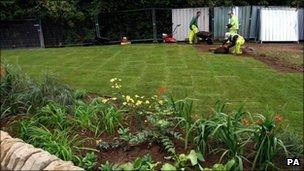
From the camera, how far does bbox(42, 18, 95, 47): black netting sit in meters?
21.9

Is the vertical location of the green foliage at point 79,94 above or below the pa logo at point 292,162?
above

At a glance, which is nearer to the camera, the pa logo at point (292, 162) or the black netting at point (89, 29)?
the pa logo at point (292, 162)

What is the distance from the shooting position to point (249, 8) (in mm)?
21203

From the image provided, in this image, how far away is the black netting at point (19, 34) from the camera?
836 inches

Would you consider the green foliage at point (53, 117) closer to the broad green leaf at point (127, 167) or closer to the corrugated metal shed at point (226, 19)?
the broad green leaf at point (127, 167)

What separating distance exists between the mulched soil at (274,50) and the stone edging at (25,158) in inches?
354

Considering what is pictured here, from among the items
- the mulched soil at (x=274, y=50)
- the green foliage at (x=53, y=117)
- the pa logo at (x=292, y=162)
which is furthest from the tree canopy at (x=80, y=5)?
the pa logo at (x=292, y=162)

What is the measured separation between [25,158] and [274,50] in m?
13.6

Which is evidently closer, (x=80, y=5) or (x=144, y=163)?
(x=144, y=163)

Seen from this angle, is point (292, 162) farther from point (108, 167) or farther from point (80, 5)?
point (80, 5)

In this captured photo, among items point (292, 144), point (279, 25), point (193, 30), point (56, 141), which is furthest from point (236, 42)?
point (56, 141)

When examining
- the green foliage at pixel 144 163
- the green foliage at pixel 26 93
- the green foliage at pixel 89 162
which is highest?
the green foliage at pixel 26 93

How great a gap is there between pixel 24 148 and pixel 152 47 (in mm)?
13334

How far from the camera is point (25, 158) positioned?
5422 mm
